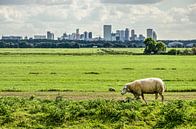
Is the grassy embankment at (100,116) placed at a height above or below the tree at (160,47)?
above

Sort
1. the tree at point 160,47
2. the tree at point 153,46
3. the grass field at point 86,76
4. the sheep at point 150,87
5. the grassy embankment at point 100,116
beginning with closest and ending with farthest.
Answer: the grassy embankment at point 100,116
the sheep at point 150,87
the grass field at point 86,76
the tree at point 153,46
the tree at point 160,47

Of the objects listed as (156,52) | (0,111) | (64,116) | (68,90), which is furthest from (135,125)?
(156,52)

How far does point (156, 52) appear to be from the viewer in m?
179

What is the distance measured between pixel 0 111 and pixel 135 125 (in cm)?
747

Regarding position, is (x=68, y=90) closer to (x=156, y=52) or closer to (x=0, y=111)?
(x=0, y=111)

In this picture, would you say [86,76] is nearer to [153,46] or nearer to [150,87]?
[150,87]

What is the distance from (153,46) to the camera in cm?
17525

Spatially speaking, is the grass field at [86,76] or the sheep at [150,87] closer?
the sheep at [150,87]

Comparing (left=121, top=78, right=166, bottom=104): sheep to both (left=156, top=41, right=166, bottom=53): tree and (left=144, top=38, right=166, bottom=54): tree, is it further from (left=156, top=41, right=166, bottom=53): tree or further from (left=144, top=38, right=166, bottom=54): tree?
(left=156, top=41, right=166, bottom=53): tree

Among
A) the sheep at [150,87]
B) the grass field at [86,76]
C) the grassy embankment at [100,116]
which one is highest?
the sheep at [150,87]

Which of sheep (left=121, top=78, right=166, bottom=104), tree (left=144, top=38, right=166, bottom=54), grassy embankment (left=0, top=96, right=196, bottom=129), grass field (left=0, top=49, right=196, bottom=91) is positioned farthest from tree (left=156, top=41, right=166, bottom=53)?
grassy embankment (left=0, top=96, right=196, bottom=129)

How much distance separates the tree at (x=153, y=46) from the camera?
172m

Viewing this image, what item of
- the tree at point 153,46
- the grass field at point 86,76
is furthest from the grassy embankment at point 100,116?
the tree at point 153,46

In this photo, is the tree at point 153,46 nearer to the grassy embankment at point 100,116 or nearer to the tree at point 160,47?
the tree at point 160,47
